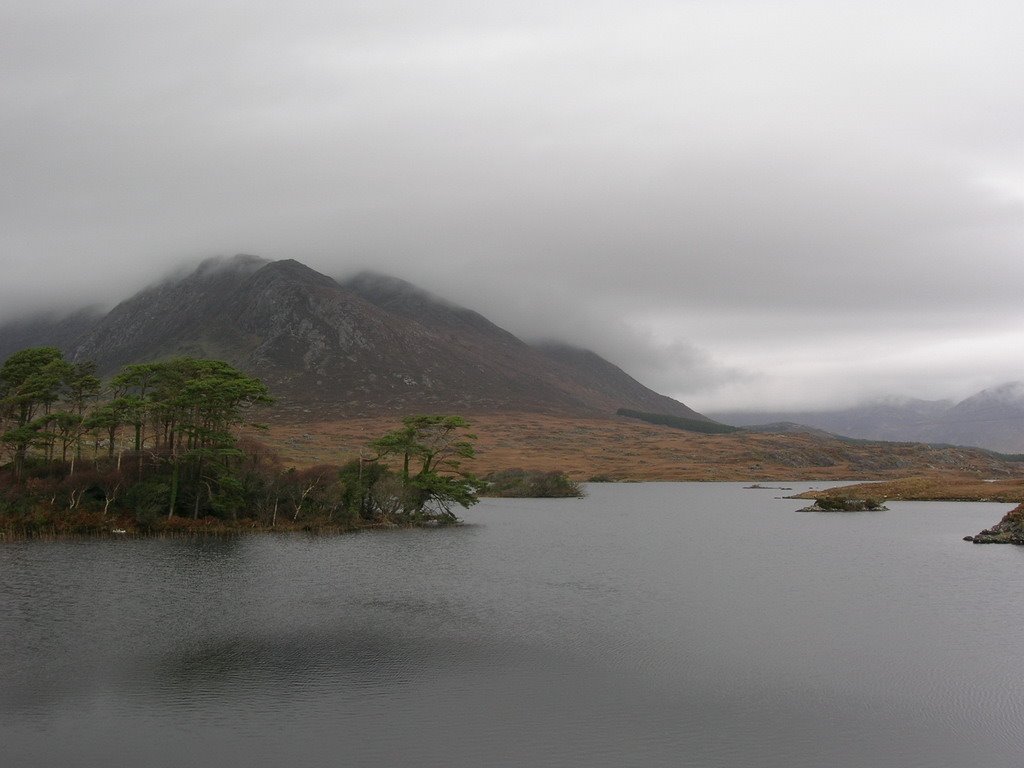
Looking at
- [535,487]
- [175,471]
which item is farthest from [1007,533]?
[535,487]

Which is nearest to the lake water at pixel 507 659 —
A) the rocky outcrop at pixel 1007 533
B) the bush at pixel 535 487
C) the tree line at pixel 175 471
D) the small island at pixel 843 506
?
the rocky outcrop at pixel 1007 533

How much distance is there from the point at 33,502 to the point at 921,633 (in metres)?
70.4

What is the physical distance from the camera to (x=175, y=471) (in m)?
71.6

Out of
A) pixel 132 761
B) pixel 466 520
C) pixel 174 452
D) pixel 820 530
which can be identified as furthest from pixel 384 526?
pixel 132 761

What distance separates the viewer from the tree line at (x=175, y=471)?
6962 cm

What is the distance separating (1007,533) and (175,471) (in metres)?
77.0

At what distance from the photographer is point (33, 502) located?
6831cm

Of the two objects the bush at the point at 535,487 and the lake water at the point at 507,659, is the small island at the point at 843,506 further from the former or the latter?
the lake water at the point at 507,659

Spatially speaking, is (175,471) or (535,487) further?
(535,487)

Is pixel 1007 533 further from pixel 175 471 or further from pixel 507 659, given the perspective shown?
pixel 175 471

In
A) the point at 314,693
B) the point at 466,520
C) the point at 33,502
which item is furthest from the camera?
the point at 466,520

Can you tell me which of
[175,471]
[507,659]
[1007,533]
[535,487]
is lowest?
[535,487]

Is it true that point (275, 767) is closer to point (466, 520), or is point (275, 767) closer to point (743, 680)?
point (743, 680)

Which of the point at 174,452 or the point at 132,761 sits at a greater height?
Result: the point at 174,452
